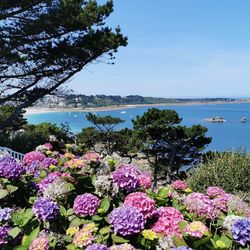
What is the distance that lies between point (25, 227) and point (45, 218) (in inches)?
6.3

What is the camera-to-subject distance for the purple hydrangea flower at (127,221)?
5.37ft

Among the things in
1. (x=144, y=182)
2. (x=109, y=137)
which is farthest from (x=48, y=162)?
(x=109, y=137)

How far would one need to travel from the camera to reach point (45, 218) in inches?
68.8

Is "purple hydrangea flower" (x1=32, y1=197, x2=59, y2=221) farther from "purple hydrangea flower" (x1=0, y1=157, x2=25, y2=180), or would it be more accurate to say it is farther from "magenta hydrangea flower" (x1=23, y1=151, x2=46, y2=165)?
"magenta hydrangea flower" (x1=23, y1=151, x2=46, y2=165)

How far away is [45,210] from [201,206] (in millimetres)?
710

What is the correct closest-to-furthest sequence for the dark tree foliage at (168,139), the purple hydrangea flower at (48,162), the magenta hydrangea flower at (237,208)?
the magenta hydrangea flower at (237,208) < the purple hydrangea flower at (48,162) < the dark tree foliage at (168,139)

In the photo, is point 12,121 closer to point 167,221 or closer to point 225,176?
point 225,176

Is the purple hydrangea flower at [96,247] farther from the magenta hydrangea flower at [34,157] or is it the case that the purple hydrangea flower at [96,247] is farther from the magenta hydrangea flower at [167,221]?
the magenta hydrangea flower at [34,157]

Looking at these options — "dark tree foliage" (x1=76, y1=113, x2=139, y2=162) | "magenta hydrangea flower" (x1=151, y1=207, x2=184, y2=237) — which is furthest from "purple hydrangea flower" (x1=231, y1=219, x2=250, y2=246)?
"dark tree foliage" (x1=76, y1=113, x2=139, y2=162)

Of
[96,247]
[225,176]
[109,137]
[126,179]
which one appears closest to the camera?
[96,247]

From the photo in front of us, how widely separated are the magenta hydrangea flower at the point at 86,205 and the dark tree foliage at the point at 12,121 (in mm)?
15042

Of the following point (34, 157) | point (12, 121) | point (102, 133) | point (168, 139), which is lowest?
point (168, 139)

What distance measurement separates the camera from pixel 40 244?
161 centimetres

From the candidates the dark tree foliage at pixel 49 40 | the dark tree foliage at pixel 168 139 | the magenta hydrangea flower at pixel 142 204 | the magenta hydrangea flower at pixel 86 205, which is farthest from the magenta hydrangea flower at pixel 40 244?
the dark tree foliage at pixel 168 139
